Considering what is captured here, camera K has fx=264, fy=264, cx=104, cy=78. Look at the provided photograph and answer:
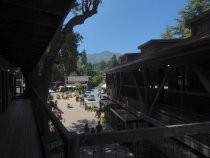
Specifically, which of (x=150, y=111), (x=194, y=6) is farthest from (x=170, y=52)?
(x=194, y=6)

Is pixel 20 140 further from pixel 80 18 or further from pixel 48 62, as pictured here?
pixel 80 18

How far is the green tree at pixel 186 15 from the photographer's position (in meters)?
41.8

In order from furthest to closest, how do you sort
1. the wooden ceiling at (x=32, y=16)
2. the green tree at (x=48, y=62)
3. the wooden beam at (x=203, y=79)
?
the green tree at (x=48, y=62) → the wooden beam at (x=203, y=79) → the wooden ceiling at (x=32, y=16)

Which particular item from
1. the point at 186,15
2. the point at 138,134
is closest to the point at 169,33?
the point at 186,15

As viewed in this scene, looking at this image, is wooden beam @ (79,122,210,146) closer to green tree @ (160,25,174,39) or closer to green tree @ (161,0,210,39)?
green tree @ (161,0,210,39)

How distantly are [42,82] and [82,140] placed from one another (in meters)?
13.4

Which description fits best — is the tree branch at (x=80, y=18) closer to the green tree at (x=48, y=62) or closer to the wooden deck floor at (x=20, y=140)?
the green tree at (x=48, y=62)

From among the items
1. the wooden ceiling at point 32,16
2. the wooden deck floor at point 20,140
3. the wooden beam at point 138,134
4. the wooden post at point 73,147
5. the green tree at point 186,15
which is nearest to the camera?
the wooden post at point 73,147

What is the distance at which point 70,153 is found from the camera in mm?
2121

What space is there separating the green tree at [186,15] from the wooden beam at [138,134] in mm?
37881

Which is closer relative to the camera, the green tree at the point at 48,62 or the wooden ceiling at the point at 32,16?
the wooden ceiling at the point at 32,16

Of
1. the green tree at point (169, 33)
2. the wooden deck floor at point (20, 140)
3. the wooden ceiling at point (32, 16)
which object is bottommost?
the wooden deck floor at point (20, 140)

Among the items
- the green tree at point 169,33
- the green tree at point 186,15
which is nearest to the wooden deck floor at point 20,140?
the green tree at point 186,15

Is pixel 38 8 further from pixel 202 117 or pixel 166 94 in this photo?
pixel 166 94
